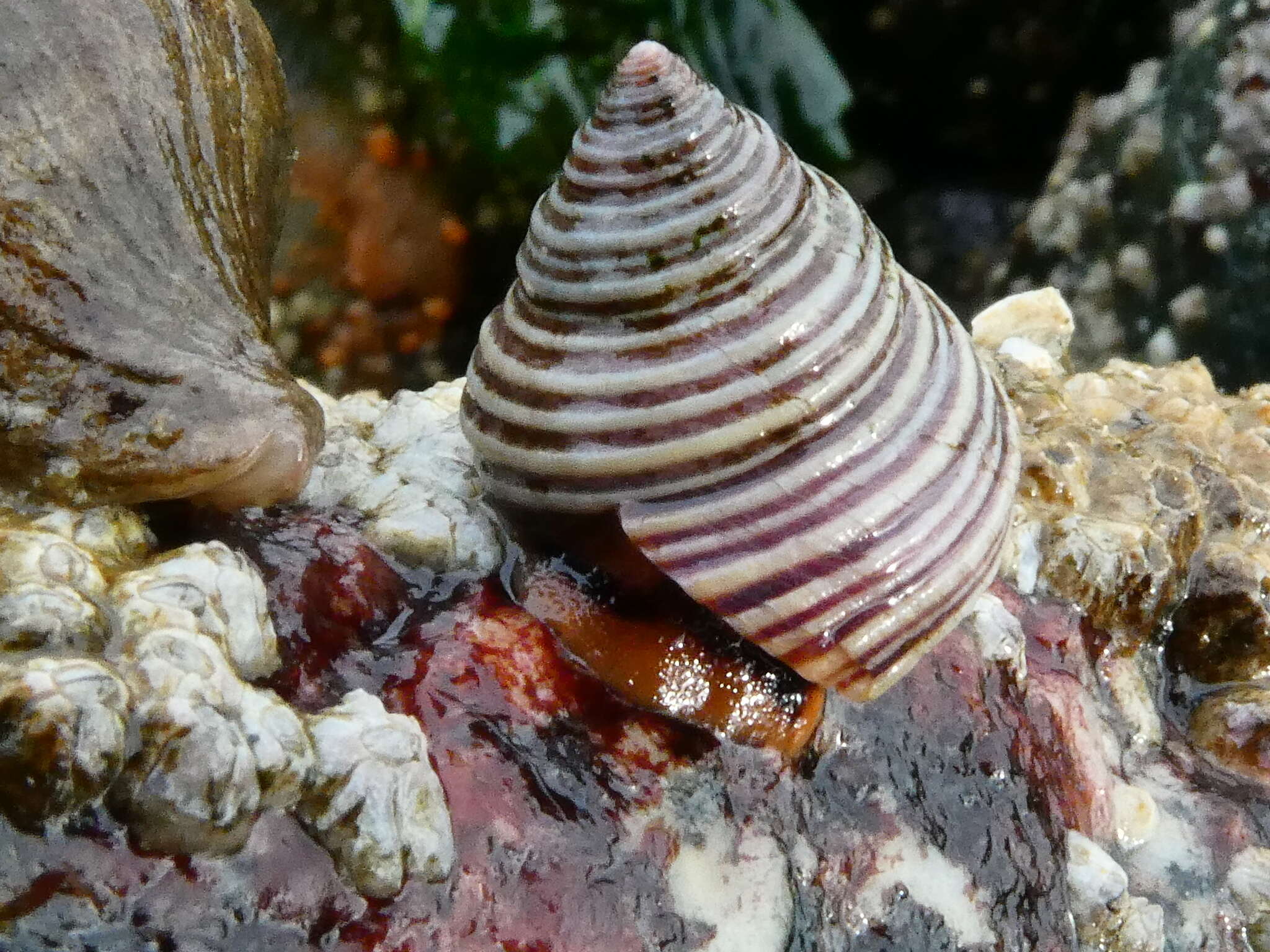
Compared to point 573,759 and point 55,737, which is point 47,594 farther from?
point 573,759

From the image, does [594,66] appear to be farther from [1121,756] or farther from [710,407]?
[1121,756]

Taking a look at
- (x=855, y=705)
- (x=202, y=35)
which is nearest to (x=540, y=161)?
(x=202, y=35)

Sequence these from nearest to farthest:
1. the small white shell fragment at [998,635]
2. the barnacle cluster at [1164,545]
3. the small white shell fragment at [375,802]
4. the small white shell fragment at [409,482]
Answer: the small white shell fragment at [375,802] → the small white shell fragment at [409,482] → the small white shell fragment at [998,635] → the barnacle cluster at [1164,545]

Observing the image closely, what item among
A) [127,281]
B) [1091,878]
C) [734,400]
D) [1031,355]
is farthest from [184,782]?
[1031,355]

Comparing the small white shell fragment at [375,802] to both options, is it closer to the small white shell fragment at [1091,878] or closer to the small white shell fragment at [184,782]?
the small white shell fragment at [184,782]

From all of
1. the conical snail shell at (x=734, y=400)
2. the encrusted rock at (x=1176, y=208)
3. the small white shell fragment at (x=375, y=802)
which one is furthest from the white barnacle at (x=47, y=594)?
the encrusted rock at (x=1176, y=208)

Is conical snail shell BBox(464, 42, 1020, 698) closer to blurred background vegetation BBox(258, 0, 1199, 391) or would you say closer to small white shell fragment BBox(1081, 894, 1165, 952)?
small white shell fragment BBox(1081, 894, 1165, 952)

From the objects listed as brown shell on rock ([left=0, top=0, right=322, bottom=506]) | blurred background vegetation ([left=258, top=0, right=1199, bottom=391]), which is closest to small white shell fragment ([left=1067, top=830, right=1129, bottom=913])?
brown shell on rock ([left=0, top=0, right=322, bottom=506])

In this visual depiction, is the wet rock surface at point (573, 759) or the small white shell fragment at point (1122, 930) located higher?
the wet rock surface at point (573, 759)
